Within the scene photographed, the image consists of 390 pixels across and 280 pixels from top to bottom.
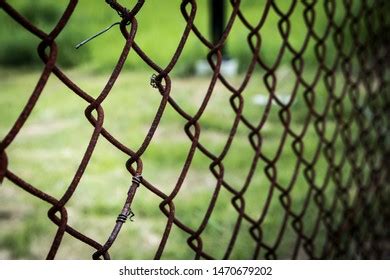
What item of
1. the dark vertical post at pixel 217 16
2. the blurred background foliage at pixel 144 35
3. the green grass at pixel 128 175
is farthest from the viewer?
the blurred background foliage at pixel 144 35

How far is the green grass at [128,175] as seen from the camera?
2109mm

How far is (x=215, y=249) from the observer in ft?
6.47

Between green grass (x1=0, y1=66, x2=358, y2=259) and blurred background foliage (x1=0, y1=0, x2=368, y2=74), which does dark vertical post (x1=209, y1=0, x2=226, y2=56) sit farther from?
green grass (x1=0, y1=66, x2=358, y2=259)

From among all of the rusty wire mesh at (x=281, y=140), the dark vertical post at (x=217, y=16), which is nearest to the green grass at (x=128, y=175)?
the rusty wire mesh at (x=281, y=140)

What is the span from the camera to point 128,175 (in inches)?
112

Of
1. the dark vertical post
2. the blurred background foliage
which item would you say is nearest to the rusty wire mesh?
the dark vertical post

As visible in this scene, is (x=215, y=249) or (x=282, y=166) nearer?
(x=215, y=249)

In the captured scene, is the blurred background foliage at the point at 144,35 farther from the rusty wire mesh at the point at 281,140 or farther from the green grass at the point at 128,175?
the rusty wire mesh at the point at 281,140

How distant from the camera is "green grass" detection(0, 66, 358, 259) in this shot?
2.11 meters

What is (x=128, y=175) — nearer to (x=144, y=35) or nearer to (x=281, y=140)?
(x=281, y=140)
